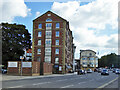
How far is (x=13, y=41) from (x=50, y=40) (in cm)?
1454

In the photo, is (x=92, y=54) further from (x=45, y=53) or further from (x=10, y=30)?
(x=10, y=30)

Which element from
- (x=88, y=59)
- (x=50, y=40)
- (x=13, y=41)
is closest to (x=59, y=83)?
(x=13, y=41)

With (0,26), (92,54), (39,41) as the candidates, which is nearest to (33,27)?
(39,41)

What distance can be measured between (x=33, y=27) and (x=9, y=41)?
1459 cm

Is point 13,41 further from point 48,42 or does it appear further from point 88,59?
point 88,59

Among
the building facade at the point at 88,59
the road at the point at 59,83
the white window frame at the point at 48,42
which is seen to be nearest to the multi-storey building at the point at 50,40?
the white window frame at the point at 48,42

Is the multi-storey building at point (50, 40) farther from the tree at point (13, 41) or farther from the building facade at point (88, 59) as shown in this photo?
the building facade at point (88, 59)

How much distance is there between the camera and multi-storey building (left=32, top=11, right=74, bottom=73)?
62.3 m

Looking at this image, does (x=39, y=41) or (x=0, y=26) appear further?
(x=39, y=41)

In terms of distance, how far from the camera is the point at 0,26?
5359cm

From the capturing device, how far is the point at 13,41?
52.9m

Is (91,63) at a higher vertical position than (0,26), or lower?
lower

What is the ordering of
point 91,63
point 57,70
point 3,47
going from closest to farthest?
point 3,47 → point 57,70 → point 91,63

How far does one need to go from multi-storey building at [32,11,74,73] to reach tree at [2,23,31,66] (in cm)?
736
